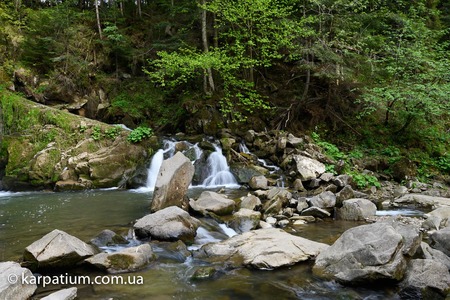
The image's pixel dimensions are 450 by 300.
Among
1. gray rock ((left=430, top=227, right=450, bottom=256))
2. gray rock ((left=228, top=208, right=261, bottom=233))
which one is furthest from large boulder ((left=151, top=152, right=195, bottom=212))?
gray rock ((left=430, top=227, right=450, bottom=256))

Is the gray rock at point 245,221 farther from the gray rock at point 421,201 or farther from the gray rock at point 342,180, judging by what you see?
the gray rock at point 421,201

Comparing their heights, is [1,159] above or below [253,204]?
above

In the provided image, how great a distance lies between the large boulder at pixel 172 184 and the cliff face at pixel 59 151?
4.53m

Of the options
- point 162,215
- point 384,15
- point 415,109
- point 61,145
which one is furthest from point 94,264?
point 384,15

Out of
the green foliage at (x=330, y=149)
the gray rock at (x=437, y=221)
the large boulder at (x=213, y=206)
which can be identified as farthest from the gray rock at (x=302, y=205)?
the green foliage at (x=330, y=149)

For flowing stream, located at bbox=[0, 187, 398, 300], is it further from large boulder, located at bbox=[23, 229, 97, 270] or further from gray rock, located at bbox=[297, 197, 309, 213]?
gray rock, located at bbox=[297, 197, 309, 213]

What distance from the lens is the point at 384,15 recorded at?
15742 millimetres

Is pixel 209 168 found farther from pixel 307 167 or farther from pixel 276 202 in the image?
pixel 276 202

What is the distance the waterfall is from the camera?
40.6 feet

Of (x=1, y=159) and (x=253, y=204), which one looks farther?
(x=1, y=159)

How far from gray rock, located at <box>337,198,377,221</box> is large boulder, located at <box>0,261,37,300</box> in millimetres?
6939

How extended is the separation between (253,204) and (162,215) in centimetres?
276

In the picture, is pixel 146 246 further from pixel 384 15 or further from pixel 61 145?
pixel 384 15

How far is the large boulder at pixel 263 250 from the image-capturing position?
549 cm
